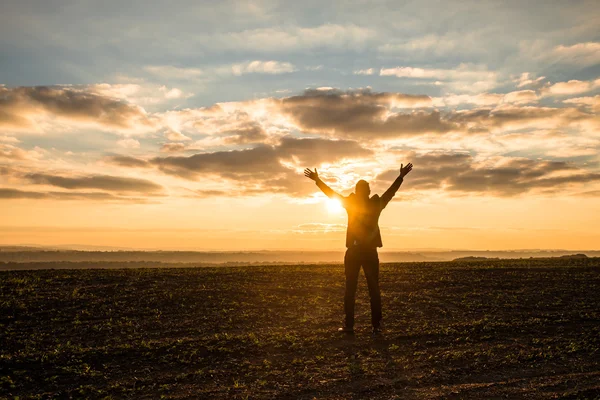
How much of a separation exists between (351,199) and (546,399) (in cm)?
527

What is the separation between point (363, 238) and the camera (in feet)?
33.5

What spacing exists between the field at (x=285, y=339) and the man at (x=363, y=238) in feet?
2.16

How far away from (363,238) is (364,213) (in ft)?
1.85

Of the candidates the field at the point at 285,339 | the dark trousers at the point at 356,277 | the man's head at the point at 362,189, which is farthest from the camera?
the man's head at the point at 362,189

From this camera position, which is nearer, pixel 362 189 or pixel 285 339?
pixel 285 339

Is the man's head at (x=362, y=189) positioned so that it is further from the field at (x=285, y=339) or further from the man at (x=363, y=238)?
the field at (x=285, y=339)

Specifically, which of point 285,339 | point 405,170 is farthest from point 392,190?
point 285,339

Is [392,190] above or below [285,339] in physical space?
above

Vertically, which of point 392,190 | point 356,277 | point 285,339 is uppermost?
point 392,190

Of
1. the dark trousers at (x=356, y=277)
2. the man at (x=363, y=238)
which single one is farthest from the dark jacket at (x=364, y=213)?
the dark trousers at (x=356, y=277)

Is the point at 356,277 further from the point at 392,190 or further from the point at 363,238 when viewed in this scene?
the point at 392,190

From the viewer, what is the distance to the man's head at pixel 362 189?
33.7 feet

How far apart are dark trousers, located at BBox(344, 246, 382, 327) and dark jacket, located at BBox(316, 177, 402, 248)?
184 millimetres

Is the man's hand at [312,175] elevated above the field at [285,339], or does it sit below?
above
